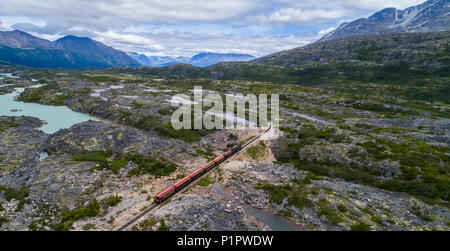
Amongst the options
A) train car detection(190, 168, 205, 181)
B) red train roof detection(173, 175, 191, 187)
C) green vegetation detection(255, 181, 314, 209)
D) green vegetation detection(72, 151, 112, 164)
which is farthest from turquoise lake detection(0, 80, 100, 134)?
green vegetation detection(255, 181, 314, 209)

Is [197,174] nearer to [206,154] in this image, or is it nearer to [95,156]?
[206,154]

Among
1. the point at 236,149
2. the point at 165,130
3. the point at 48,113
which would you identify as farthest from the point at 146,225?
the point at 48,113

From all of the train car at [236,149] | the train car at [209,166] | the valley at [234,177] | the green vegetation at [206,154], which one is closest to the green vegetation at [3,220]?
the valley at [234,177]

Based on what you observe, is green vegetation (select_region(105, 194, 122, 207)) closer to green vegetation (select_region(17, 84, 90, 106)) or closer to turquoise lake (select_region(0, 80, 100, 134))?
turquoise lake (select_region(0, 80, 100, 134))

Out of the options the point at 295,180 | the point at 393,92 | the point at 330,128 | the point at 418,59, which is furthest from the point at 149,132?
the point at 418,59

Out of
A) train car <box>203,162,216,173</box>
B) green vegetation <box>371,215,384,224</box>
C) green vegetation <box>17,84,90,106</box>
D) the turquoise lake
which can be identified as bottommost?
green vegetation <box>371,215,384,224</box>

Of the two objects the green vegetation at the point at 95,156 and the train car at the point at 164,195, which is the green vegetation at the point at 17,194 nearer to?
the green vegetation at the point at 95,156
